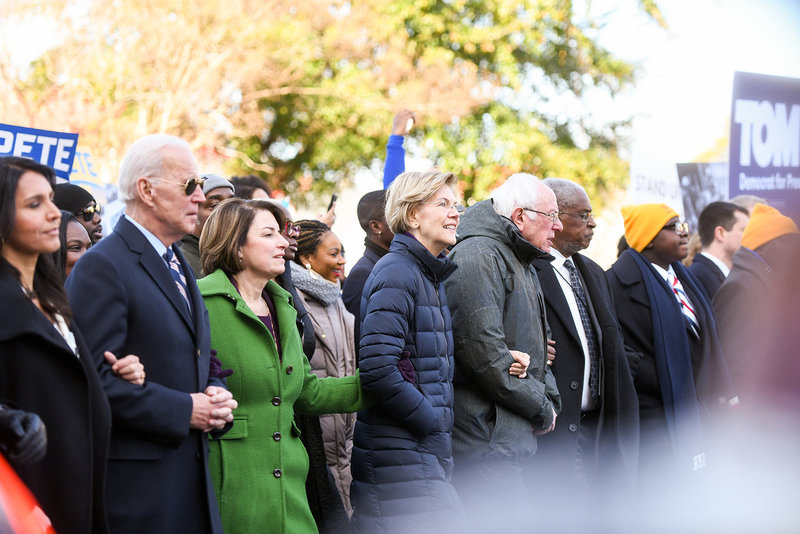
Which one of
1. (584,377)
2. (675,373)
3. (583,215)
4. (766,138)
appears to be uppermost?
(766,138)

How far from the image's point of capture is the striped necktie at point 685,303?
6.88m

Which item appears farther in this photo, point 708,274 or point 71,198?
point 708,274

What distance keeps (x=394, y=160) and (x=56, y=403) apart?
3815mm

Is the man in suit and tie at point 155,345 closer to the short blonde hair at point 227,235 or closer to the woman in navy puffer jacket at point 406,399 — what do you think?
the short blonde hair at point 227,235

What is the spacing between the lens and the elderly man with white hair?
5004mm

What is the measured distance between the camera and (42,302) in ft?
10.4

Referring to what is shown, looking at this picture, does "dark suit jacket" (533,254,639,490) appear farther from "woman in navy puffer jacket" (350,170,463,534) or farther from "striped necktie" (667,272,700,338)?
"woman in navy puffer jacket" (350,170,463,534)

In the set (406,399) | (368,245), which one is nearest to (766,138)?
(368,245)

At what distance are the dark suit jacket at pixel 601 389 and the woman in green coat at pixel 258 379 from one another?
1615mm

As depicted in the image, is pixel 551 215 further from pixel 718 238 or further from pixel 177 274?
pixel 718 238

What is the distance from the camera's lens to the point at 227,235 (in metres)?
4.40

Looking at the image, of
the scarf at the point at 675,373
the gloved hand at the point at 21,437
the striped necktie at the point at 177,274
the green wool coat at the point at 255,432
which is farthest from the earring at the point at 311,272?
the gloved hand at the point at 21,437

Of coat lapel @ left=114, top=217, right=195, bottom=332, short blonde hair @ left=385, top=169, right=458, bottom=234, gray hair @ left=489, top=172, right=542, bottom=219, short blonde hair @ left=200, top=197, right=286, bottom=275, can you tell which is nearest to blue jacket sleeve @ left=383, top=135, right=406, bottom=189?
gray hair @ left=489, top=172, right=542, bottom=219

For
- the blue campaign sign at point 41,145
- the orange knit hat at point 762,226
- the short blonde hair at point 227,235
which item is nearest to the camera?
the short blonde hair at point 227,235
